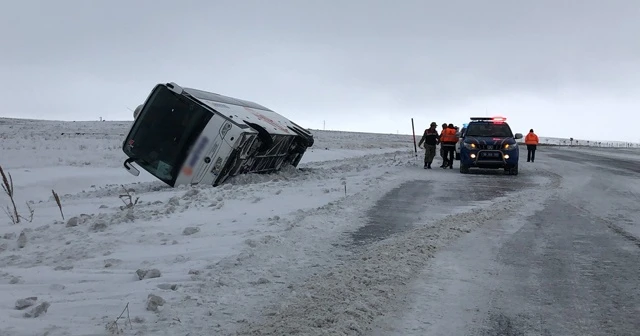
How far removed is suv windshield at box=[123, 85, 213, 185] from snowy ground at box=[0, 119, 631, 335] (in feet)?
4.49

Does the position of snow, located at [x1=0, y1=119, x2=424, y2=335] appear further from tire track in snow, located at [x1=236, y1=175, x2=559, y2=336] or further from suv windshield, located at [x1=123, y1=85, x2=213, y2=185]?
suv windshield, located at [x1=123, y1=85, x2=213, y2=185]

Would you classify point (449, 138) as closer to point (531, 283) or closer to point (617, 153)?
point (531, 283)

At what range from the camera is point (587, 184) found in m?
13.8

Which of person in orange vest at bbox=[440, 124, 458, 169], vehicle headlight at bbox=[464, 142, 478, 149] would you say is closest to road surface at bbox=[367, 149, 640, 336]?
vehicle headlight at bbox=[464, 142, 478, 149]

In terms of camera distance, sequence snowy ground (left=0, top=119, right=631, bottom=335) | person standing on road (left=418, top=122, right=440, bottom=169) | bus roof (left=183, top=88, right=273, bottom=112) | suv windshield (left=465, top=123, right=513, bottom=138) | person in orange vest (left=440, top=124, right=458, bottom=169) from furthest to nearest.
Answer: person in orange vest (left=440, top=124, right=458, bottom=169), person standing on road (left=418, top=122, right=440, bottom=169), suv windshield (left=465, top=123, right=513, bottom=138), bus roof (left=183, top=88, right=273, bottom=112), snowy ground (left=0, top=119, right=631, bottom=335)

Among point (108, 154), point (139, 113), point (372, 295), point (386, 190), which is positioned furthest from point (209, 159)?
point (108, 154)

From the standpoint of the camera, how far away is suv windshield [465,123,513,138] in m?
17.6

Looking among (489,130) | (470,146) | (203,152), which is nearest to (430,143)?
(470,146)

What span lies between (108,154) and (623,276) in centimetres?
2451

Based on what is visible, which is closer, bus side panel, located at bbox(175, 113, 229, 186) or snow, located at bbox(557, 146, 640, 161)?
bus side panel, located at bbox(175, 113, 229, 186)

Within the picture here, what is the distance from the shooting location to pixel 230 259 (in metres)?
5.45

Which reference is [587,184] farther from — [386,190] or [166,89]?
[166,89]

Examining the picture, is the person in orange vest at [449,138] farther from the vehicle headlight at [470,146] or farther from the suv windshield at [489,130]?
the vehicle headlight at [470,146]

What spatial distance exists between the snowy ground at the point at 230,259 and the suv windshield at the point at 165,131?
4.49ft
